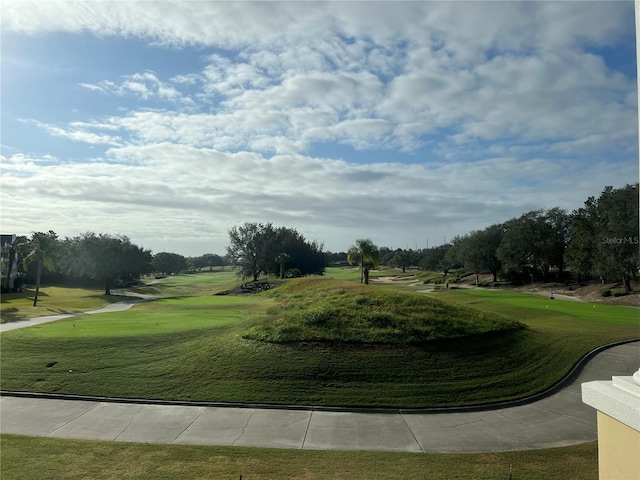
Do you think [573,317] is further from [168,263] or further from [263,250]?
[168,263]

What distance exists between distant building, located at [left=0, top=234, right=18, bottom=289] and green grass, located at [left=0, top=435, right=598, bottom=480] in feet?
205

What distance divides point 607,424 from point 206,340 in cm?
2048

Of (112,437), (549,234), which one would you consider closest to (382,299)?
(112,437)

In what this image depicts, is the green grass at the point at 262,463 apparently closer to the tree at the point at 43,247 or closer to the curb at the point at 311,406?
the curb at the point at 311,406

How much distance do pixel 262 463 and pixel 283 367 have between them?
700cm

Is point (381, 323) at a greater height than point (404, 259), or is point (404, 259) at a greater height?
point (404, 259)

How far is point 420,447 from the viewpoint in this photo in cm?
1274

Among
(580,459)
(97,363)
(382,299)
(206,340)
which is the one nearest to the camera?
(580,459)

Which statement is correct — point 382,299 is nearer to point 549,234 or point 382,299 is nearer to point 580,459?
point 580,459

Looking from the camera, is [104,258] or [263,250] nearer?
[104,258]

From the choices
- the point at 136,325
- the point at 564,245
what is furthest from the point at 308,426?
the point at 564,245

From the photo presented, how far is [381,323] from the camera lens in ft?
72.0

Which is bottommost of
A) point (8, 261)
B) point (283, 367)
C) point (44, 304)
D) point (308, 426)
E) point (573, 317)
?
point (308, 426)

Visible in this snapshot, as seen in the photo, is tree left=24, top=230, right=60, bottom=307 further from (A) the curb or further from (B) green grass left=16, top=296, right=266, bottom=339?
(A) the curb
